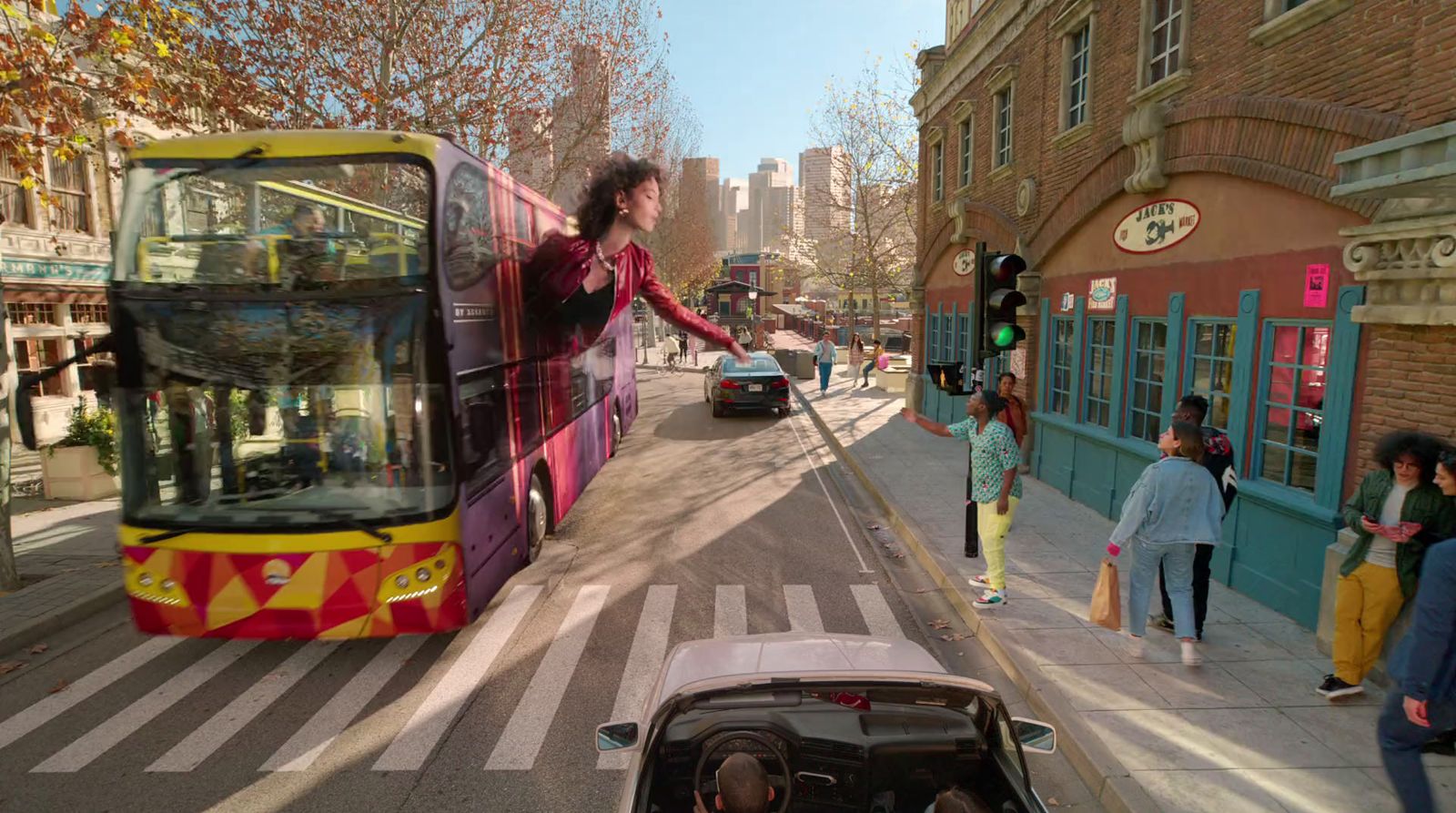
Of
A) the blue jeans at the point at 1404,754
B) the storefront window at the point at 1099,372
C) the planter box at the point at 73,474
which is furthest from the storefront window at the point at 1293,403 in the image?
the planter box at the point at 73,474

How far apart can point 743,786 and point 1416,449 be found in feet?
16.8

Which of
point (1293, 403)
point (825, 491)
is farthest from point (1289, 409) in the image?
point (825, 491)

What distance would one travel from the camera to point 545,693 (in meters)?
5.80

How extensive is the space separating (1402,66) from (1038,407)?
25.9 ft

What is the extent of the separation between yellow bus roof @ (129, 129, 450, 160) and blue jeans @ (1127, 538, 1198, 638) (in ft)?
21.5

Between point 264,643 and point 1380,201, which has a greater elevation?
point 1380,201

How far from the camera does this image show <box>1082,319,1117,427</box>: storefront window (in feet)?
35.5

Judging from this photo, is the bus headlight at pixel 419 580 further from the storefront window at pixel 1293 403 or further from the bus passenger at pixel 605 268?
the storefront window at pixel 1293 403

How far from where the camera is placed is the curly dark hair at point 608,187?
6.83m

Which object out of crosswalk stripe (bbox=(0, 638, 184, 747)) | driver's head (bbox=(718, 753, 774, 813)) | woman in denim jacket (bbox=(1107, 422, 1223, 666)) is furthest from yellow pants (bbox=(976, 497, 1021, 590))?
crosswalk stripe (bbox=(0, 638, 184, 747))

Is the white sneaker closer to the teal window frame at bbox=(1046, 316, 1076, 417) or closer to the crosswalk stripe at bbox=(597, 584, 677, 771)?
the crosswalk stripe at bbox=(597, 584, 677, 771)

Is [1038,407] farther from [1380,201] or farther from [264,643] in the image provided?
[264,643]

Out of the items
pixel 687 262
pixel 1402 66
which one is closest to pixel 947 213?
pixel 1402 66

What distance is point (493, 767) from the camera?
4.82 m
